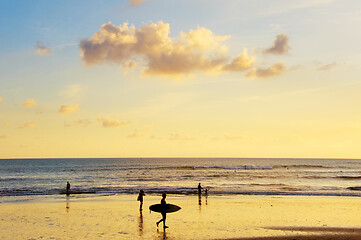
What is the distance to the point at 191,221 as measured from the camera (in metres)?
22.9

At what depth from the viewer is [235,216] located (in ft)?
80.9

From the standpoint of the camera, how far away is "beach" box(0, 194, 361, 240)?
19172mm

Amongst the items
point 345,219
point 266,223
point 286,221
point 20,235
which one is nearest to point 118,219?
point 20,235

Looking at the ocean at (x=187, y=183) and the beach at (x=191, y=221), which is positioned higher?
the beach at (x=191, y=221)

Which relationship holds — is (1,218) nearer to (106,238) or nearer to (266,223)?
(106,238)

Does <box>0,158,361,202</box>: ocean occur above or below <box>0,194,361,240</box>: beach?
below

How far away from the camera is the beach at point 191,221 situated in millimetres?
19172

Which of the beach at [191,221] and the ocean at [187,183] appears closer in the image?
the beach at [191,221]

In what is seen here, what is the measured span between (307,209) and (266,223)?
778 centimetres

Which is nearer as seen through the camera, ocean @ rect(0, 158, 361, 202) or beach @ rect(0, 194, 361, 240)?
beach @ rect(0, 194, 361, 240)

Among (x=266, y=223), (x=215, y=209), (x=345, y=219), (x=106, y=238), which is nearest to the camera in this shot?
(x=106, y=238)

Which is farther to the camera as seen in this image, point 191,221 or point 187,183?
point 187,183

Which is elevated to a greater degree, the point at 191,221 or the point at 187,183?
the point at 191,221

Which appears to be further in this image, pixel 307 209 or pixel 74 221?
pixel 307 209
